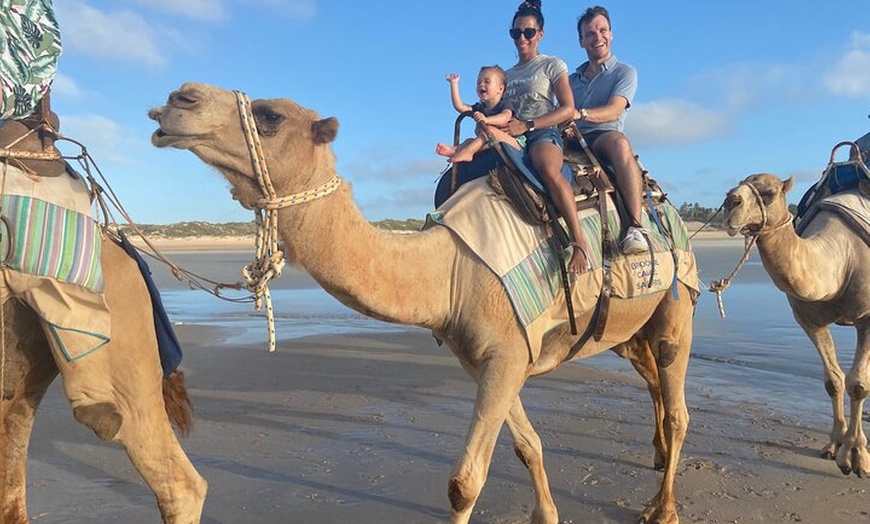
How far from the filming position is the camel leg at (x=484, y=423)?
11.4ft

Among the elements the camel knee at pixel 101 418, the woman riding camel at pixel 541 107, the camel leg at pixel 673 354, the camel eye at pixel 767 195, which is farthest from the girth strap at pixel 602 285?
the camel knee at pixel 101 418

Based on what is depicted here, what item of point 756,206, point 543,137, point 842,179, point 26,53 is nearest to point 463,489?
point 543,137

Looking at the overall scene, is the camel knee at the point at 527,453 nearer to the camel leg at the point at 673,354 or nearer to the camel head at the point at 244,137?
the camel leg at the point at 673,354

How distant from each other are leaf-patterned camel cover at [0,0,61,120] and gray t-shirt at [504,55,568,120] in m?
2.66

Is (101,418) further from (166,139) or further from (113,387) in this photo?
(166,139)

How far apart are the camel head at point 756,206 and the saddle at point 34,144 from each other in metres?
4.39

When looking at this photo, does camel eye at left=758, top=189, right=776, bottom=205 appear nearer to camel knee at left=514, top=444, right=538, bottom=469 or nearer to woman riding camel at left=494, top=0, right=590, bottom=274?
woman riding camel at left=494, top=0, right=590, bottom=274

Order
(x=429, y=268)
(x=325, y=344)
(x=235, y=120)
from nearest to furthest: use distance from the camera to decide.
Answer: (x=235, y=120)
(x=429, y=268)
(x=325, y=344)

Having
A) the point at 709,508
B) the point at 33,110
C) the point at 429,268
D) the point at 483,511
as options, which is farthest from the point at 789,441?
the point at 33,110

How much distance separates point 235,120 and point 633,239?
8.00 ft

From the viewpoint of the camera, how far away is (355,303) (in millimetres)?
3289

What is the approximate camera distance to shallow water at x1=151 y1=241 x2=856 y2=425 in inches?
320

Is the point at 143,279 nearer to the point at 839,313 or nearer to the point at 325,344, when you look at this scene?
the point at 839,313

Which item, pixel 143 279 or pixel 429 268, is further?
pixel 429 268
